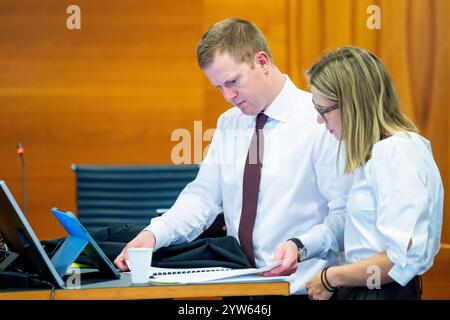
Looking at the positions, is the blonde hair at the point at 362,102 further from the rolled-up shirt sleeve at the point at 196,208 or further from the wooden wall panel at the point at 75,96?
the wooden wall panel at the point at 75,96

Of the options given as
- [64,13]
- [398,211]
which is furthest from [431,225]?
[64,13]

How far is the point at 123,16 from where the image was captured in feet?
14.8

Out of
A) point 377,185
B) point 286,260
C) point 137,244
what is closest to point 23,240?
point 137,244

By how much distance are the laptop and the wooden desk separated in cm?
6

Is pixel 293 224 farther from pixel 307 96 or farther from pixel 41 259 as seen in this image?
pixel 41 259

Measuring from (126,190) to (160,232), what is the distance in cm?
105

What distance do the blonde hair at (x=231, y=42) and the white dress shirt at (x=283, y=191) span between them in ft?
0.57

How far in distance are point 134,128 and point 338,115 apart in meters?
2.56

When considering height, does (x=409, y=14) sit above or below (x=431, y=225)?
above

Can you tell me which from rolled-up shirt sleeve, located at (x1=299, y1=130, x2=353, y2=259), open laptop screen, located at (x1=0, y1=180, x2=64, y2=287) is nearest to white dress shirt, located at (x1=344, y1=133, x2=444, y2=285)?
rolled-up shirt sleeve, located at (x1=299, y1=130, x2=353, y2=259)

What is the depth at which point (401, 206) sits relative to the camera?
1911mm

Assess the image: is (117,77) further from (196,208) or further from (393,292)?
(393,292)

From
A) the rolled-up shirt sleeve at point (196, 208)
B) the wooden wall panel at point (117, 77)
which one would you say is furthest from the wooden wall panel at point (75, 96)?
the rolled-up shirt sleeve at point (196, 208)
